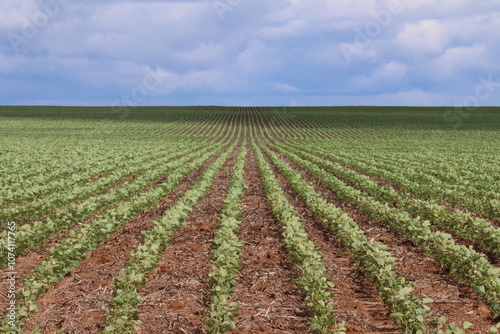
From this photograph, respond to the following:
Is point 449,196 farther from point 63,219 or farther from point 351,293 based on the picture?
point 63,219

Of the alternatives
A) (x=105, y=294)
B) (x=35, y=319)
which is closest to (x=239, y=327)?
(x=105, y=294)

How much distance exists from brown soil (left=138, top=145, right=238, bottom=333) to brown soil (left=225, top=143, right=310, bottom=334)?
70cm

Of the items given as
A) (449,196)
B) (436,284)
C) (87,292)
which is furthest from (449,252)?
(449,196)

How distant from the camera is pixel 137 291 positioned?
23.7 feet

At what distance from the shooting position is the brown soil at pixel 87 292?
6.30 meters

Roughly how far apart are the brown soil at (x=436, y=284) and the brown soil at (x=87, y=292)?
5397mm

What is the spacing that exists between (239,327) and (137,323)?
146 cm

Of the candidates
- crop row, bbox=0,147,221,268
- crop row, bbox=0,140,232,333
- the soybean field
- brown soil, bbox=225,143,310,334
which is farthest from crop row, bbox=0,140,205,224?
brown soil, bbox=225,143,310,334

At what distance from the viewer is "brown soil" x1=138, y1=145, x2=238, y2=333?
20.5ft

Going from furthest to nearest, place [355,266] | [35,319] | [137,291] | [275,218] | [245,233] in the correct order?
1. [275,218]
2. [245,233]
3. [355,266]
4. [137,291]
5. [35,319]

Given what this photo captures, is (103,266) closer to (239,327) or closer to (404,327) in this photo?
(239,327)

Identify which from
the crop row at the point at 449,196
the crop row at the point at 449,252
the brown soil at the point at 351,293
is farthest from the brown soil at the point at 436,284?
the crop row at the point at 449,196

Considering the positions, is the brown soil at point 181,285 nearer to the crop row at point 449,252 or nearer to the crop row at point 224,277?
the crop row at point 224,277

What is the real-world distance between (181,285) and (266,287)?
1527 millimetres
